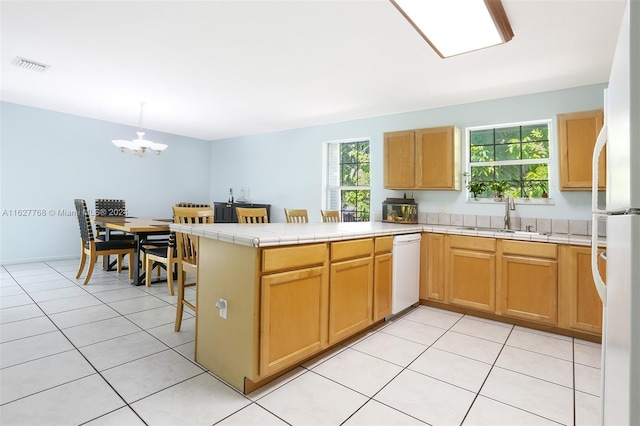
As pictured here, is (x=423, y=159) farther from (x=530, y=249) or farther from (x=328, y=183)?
(x=328, y=183)

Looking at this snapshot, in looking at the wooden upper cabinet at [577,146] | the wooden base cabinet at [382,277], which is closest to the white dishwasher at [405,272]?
the wooden base cabinet at [382,277]

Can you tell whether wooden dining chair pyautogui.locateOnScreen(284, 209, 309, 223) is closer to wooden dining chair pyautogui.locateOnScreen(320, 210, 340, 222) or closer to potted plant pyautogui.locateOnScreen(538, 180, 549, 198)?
wooden dining chair pyautogui.locateOnScreen(320, 210, 340, 222)

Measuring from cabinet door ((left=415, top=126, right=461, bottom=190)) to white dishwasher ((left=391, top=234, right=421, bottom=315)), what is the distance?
0.83m

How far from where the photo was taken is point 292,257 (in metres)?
1.94

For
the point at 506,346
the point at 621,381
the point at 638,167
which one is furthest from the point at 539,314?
the point at 638,167

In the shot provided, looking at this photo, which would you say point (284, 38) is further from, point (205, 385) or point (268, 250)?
point (205, 385)

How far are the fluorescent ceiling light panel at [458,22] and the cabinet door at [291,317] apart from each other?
175cm

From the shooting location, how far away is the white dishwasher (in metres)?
3.06

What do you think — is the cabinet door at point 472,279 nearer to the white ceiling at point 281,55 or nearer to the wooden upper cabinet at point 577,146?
the wooden upper cabinet at point 577,146

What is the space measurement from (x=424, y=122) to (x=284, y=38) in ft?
7.90

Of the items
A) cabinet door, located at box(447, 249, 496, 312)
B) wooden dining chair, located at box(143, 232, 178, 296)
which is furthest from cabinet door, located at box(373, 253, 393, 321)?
wooden dining chair, located at box(143, 232, 178, 296)

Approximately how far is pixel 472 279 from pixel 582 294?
0.87m

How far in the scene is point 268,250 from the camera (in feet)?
5.90

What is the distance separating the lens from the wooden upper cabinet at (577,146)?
3004 millimetres
